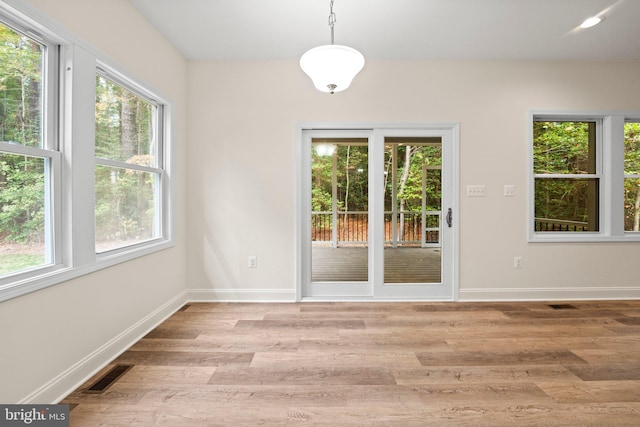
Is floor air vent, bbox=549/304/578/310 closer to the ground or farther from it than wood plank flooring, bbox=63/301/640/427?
farther from it

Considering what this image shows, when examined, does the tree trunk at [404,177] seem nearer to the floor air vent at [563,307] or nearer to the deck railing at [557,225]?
the deck railing at [557,225]

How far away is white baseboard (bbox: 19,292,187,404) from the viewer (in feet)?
6.12

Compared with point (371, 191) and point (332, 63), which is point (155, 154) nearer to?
point (332, 63)

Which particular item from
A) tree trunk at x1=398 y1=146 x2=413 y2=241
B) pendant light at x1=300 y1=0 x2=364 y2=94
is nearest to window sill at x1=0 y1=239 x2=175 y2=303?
pendant light at x1=300 y1=0 x2=364 y2=94

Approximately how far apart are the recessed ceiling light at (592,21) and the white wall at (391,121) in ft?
2.54

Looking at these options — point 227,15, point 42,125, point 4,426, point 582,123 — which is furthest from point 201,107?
point 582,123

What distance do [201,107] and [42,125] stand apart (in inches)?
77.8

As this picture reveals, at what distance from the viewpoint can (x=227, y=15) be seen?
2.91 meters

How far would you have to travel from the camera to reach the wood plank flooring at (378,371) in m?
1.81

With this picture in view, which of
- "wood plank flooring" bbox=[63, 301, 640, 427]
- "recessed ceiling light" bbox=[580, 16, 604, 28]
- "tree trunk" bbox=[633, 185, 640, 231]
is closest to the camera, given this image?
"wood plank flooring" bbox=[63, 301, 640, 427]

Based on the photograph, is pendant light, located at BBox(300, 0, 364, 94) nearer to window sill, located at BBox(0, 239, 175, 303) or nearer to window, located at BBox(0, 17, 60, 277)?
window, located at BBox(0, 17, 60, 277)

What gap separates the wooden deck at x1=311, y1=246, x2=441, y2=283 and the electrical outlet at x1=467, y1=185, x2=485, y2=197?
2.44 ft

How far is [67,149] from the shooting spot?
A: 6.81ft

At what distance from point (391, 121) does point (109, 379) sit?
11.3 ft
